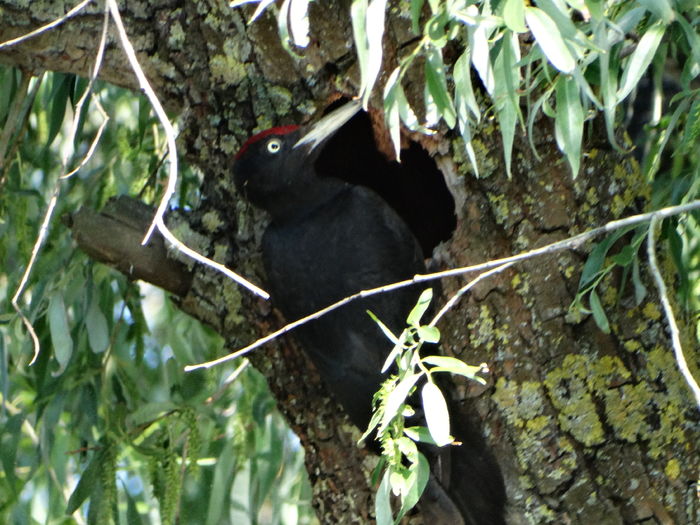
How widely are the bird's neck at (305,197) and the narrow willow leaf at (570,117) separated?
1150mm

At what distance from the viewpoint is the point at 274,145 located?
8.61 ft

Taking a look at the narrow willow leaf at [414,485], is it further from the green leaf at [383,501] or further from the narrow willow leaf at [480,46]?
the narrow willow leaf at [480,46]

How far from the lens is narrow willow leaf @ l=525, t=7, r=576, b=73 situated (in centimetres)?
149

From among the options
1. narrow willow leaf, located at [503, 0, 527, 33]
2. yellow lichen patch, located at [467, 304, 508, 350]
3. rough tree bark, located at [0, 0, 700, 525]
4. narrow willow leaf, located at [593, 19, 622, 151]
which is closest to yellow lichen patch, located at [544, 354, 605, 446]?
rough tree bark, located at [0, 0, 700, 525]

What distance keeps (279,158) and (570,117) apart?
3.57 ft

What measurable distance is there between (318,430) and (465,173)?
690mm

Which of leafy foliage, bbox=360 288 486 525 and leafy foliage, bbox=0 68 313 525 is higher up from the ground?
leafy foliage, bbox=0 68 313 525

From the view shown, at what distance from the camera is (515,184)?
2332 mm

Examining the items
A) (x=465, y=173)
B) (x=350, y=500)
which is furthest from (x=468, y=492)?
(x=465, y=173)

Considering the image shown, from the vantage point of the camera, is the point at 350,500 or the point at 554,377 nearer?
the point at 554,377

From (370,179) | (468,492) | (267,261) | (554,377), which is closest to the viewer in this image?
(554,377)

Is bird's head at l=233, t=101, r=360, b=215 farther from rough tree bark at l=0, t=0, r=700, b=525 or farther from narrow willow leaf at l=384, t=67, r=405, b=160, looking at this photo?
narrow willow leaf at l=384, t=67, r=405, b=160

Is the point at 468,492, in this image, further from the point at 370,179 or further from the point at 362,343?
the point at 370,179

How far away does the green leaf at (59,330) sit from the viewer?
9.07ft
